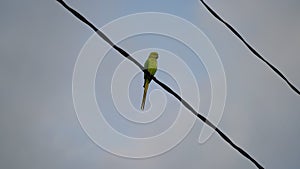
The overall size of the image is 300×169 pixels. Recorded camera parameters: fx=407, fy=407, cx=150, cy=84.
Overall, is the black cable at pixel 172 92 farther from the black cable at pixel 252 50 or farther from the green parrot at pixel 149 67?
the green parrot at pixel 149 67

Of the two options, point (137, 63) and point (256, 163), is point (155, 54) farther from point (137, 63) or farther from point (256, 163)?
point (256, 163)

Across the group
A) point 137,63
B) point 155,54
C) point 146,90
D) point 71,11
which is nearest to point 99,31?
point 71,11

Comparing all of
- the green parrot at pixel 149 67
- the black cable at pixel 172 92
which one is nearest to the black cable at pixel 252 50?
the black cable at pixel 172 92

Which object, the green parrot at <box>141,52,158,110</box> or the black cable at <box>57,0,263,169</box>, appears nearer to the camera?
the black cable at <box>57,0,263,169</box>

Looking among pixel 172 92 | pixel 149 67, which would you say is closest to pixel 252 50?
pixel 172 92

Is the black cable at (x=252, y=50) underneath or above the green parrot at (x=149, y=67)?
underneath

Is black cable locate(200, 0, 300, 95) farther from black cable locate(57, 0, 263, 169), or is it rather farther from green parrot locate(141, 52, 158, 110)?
green parrot locate(141, 52, 158, 110)

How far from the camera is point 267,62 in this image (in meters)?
3.82

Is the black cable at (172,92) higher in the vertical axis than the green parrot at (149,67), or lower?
lower

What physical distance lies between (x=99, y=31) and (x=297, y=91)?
198 cm

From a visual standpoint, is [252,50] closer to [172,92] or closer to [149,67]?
[172,92]

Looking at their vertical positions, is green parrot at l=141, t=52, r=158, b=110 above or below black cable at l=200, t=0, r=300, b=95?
above

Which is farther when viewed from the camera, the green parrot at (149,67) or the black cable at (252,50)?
the green parrot at (149,67)

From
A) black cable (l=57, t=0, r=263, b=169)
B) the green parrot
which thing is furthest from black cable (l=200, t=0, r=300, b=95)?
the green parrot
